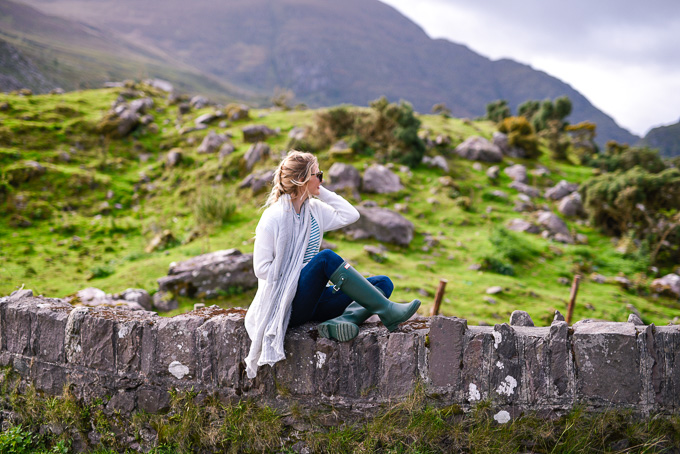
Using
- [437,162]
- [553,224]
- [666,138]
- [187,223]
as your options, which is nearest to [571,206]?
[553,224]


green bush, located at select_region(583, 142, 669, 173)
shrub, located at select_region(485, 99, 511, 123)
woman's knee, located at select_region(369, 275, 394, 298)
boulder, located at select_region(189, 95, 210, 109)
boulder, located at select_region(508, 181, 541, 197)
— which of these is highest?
shrub, located at select_region(485, 99, 511, 123)

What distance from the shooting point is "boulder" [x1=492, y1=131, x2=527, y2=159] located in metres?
18.4

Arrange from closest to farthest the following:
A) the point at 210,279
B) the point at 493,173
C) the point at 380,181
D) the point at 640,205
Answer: the point at 210,279, the point at 640,205, the point at 380,181, the point at 493,173

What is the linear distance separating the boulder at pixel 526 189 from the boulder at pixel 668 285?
18.6 ft

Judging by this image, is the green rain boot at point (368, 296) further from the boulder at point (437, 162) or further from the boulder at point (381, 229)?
the boulder at point (437, 162)

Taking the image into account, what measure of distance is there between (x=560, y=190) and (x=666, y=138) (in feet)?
337

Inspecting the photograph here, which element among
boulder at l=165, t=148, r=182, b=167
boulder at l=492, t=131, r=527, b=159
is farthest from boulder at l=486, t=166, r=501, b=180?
boulder at l=165, t=148, r=182, b=167

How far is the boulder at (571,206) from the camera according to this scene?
43.3 ft

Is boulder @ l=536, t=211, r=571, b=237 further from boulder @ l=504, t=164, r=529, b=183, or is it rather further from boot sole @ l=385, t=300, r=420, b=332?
boot sole @ l=385, t=300, r=420, b=332

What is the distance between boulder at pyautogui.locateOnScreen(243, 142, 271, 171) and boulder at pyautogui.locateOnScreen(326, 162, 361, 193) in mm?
3675

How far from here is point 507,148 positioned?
60.9ft

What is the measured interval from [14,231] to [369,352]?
1191 cm

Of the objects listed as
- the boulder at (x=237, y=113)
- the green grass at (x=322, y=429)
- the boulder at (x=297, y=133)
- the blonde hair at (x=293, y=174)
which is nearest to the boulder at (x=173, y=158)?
the boulder at (x=297, y=133)

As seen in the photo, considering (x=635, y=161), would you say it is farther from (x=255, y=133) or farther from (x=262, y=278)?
(x=262, y=278)
